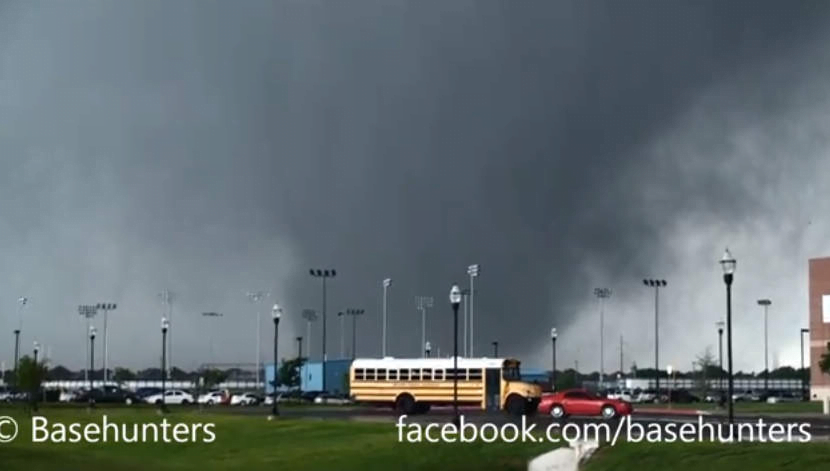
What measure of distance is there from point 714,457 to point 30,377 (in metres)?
57.7

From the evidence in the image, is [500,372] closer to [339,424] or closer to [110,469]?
[339,424]

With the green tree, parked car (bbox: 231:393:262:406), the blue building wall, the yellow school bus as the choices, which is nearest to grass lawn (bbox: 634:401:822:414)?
the yellow school bus

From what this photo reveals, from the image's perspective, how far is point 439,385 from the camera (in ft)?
191

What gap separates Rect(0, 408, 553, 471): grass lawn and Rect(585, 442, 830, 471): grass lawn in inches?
95.0

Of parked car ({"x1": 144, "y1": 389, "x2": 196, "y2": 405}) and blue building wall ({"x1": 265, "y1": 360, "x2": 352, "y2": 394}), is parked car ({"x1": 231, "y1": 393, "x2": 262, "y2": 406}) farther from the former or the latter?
blue building wall ({"x1": 265, "y1": 360, "x2": 352, "y2": 394})

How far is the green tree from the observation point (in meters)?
78.5

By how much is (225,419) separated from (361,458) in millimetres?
16723

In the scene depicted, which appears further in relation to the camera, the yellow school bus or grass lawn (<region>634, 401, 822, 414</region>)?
grass lawn (<region>634, 401, 822, 414</region>)

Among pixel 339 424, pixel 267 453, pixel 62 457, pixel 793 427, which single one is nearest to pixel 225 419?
pixel 339 424

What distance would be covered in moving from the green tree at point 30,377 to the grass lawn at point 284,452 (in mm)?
32261

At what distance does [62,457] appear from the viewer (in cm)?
3469

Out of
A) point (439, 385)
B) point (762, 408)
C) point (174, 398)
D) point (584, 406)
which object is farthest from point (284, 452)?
point (174, 398)

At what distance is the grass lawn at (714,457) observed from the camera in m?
28.7

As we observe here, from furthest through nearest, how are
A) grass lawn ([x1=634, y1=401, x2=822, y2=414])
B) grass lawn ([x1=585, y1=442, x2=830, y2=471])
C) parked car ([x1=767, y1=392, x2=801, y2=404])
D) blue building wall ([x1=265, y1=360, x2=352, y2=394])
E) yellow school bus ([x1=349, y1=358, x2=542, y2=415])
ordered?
1. blue building wall ([x1=265, y1=360, x2=352, y2=394])
2. parked car ([x1=767, y1=392, x2=801, y2=404])
3. grass lawn ([x1=634, y1=401, x2=822, y2=414])
4. yellow school bus ([x1=349, y1=358, x2=542, y2=415])
5. grass lawn ([x1=585, y1=442, x2=830, y2=471])
